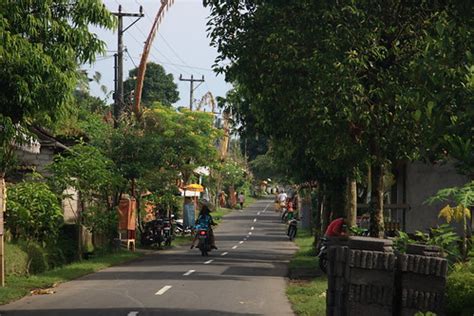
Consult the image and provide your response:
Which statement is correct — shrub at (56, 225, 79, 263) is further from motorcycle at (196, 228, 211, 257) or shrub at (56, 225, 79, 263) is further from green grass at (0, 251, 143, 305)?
motorcycle at (196, 228, 211, 257)

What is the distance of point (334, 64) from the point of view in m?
12.7

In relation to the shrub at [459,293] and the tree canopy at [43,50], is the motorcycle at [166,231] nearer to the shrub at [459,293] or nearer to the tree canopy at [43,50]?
the tree canopy at [43,50]

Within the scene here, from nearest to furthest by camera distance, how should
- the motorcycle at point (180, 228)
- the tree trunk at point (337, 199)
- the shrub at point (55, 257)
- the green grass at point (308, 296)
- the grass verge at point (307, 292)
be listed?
the green grass at point (308, 296), the grass verge at point (307, 292), the shrub at point (55, 257), the tree trunk at point (337, 199), the motorcycle at point (180, 228)

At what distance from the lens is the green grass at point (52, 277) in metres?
15.6

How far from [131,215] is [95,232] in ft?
9.35

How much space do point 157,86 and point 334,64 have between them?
66.6 metres

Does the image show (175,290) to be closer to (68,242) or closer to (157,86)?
(68,242)

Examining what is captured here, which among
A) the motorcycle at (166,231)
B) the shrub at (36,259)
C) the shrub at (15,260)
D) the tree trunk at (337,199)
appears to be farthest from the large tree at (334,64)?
the motorcycle at (166,231)

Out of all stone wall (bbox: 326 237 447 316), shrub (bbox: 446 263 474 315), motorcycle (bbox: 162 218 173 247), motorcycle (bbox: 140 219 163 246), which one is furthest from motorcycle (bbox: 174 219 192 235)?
shrub (bbox: 446 263 474 315)

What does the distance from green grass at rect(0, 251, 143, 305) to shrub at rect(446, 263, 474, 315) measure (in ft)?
28.2

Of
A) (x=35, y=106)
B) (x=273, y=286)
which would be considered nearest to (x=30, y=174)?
(x=273, y=286)

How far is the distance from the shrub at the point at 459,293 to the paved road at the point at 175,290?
5.18 m

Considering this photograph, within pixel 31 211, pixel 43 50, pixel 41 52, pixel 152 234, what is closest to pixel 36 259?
pixel 31 211

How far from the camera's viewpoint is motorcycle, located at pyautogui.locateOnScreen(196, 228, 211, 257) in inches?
1082
